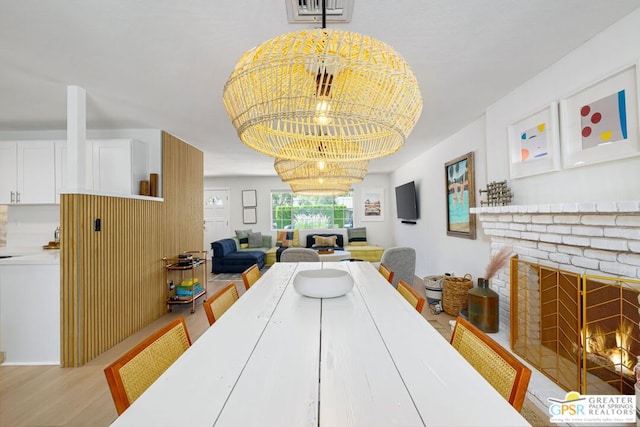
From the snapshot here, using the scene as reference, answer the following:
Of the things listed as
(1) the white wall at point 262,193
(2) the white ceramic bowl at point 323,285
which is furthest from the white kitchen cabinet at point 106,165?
(1) the white wall at point 262,193

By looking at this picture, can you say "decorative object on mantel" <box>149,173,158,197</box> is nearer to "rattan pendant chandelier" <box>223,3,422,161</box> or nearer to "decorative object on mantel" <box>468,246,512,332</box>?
"rattan pendant chandelier" <box>223,3,422,161</box>

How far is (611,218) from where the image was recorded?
5.08 ft

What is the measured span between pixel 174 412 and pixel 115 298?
9.09ft

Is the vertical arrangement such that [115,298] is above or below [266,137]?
below

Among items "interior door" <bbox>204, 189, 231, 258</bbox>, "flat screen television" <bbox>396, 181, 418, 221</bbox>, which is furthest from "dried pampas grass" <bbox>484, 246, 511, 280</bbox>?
"interior door" <bbox>204, 189, 231, 258</bbox>

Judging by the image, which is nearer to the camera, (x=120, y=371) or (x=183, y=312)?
(x=120, y=371)

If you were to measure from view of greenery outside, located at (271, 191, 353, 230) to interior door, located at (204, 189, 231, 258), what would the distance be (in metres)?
1.20

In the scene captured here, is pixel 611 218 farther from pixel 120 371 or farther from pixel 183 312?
pixel 183 312

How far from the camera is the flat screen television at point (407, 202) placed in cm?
537

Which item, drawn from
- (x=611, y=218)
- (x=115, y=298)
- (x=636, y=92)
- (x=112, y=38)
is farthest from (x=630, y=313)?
(x=115, y=298)

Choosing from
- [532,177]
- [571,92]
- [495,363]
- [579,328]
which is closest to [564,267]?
[579,328]

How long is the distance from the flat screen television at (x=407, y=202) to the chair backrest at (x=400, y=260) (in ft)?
6.83

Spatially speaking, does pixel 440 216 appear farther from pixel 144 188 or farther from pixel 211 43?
pixel 144 188

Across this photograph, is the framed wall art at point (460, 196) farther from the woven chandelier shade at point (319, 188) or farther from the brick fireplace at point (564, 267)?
the woven chandelier shade at point (319, 188)
